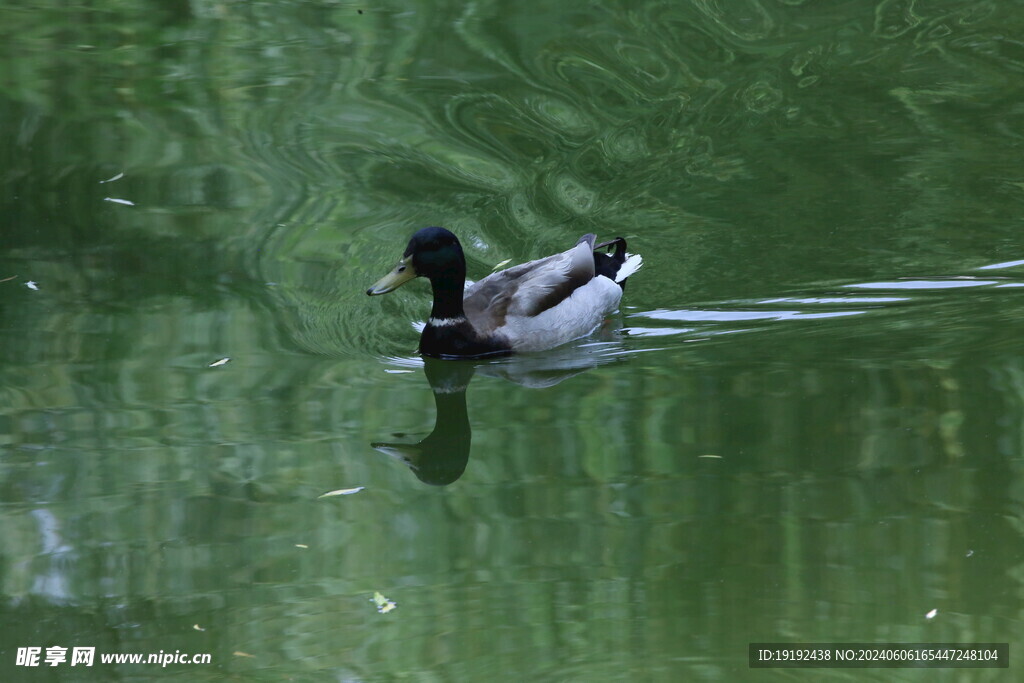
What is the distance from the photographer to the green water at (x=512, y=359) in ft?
19.7

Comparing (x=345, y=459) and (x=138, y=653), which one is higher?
(x=345, y=459)

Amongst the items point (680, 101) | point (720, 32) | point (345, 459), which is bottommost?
point (345, 459)

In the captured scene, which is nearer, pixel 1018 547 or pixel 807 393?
pixel 1018 547

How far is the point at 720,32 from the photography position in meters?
14.6

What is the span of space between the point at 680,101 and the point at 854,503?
7588 millimetres

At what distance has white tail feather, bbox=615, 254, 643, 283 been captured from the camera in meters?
10.4

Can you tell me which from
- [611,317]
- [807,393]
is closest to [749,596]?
[807,393]

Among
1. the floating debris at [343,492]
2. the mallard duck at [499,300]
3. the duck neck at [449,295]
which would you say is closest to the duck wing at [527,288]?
the mallard duck at [499,300]

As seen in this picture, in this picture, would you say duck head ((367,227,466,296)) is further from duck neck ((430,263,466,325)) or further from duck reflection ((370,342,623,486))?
duck reflection ((370,342,623,486))

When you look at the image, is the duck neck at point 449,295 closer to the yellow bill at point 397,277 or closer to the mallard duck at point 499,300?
the mallard duck at point 499,300

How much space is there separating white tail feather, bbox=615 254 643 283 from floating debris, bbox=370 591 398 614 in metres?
4.79

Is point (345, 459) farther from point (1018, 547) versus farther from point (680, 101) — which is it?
point (680, 101)

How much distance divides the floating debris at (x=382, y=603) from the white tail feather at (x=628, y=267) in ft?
15.7

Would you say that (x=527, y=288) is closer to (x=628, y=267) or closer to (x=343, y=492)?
(x=628, y=267)
